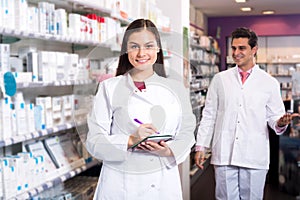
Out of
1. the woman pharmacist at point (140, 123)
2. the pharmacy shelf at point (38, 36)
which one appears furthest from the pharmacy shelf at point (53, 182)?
the pharmacy shelf at point (38, 36)

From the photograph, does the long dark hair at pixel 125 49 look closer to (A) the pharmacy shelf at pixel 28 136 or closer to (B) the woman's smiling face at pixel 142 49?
(B) the woman's smiling face at pixel 142 49

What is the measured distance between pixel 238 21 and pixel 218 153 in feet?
27.2

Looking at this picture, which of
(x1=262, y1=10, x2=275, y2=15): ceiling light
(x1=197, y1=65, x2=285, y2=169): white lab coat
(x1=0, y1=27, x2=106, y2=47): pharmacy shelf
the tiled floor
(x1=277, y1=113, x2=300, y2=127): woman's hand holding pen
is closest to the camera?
(x1=0, y1=27, x2=106, y2=47): pharmacy shelf

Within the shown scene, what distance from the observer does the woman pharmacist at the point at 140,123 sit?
150 cm

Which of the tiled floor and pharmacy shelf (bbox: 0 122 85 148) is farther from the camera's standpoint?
the tiled floor

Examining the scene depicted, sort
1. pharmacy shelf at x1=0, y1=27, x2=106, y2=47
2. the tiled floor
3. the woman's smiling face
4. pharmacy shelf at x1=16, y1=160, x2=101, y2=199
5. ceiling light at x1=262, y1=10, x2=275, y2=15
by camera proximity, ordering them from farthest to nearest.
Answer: ceiling light at x1=262, y1=10, x2=275, y2=15 < the tiled floor < pharmacy shelf at x1=16, y1=160, x2=101, y2=199 < pharmacy shelf at x1=0, y1=27, x2=106, y2=47 < the woman's smiling face

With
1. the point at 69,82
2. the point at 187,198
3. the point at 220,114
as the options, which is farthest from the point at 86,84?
the point at 187,198

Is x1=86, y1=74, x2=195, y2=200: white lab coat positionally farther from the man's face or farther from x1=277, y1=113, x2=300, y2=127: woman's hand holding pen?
the man's face

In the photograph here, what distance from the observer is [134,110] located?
1.53 metres

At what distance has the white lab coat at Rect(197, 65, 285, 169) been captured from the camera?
2.80 m

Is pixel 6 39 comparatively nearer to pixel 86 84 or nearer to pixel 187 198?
pixel 86 84

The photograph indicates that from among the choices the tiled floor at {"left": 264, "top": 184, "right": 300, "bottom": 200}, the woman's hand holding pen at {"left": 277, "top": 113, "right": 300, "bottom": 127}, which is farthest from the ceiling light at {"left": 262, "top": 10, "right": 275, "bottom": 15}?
the woman's hand holding pen at {"left": 277, "top": 113, "right": 300, "bottom": 127}

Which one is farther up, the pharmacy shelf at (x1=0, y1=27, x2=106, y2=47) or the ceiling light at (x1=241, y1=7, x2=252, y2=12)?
the ceiling light at (x1=241, y1=7, x2=252, y2=12)

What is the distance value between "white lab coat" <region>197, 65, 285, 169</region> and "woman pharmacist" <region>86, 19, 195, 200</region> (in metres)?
1.05
